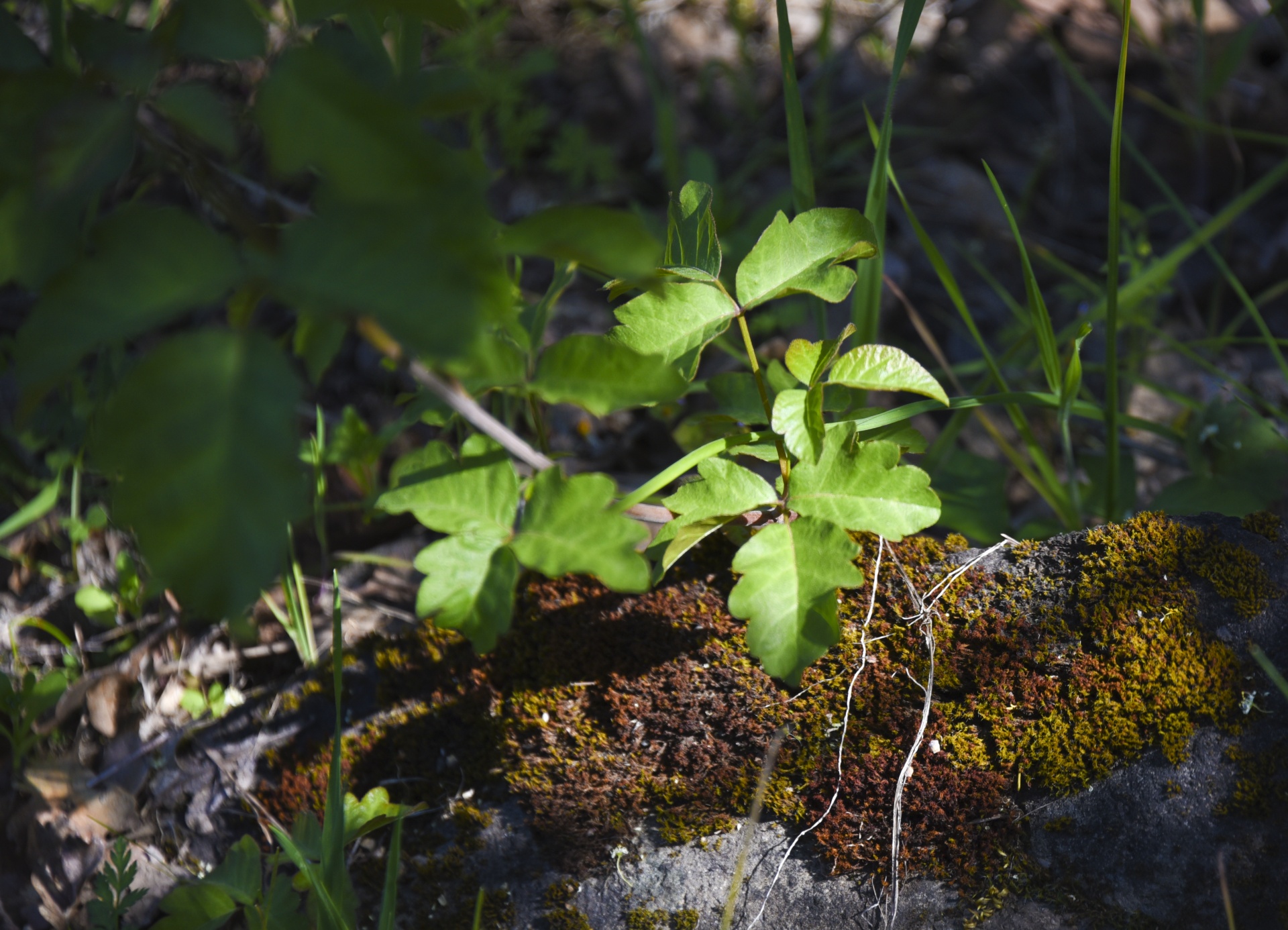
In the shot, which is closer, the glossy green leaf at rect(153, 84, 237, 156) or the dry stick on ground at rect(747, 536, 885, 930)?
the glossy green leaf at rect(153, 84, 237, 156)

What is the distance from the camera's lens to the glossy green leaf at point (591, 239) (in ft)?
3.03

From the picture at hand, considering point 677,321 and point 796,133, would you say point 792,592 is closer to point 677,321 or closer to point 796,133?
point 677,321

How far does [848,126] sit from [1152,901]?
2956mm

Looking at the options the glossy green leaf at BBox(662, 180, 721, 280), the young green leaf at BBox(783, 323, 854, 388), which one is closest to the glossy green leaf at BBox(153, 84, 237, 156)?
the glossy green leaf at BBox(662, 180, 721, 280)

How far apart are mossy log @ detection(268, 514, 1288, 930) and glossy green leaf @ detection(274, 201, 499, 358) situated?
38.6 inches

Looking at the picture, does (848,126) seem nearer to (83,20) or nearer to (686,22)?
(686,22)

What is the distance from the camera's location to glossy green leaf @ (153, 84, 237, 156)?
0.90 meters

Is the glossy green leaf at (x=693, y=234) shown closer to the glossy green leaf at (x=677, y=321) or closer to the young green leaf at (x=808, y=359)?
the glossy green leaf at (x=677, y=321)

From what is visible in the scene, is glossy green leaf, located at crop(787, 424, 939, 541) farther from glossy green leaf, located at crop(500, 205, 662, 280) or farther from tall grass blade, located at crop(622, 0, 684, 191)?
tall grass blade, located at crop(622, 0, 684, 191)

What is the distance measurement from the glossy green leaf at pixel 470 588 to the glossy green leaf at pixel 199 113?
60cm

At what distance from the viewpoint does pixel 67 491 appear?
2482mm

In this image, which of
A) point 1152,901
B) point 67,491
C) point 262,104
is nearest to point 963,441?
point 1152,901

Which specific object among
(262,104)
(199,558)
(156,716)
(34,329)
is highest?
(262,104)

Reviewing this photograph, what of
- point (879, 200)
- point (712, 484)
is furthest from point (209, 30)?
point (879, 200)
